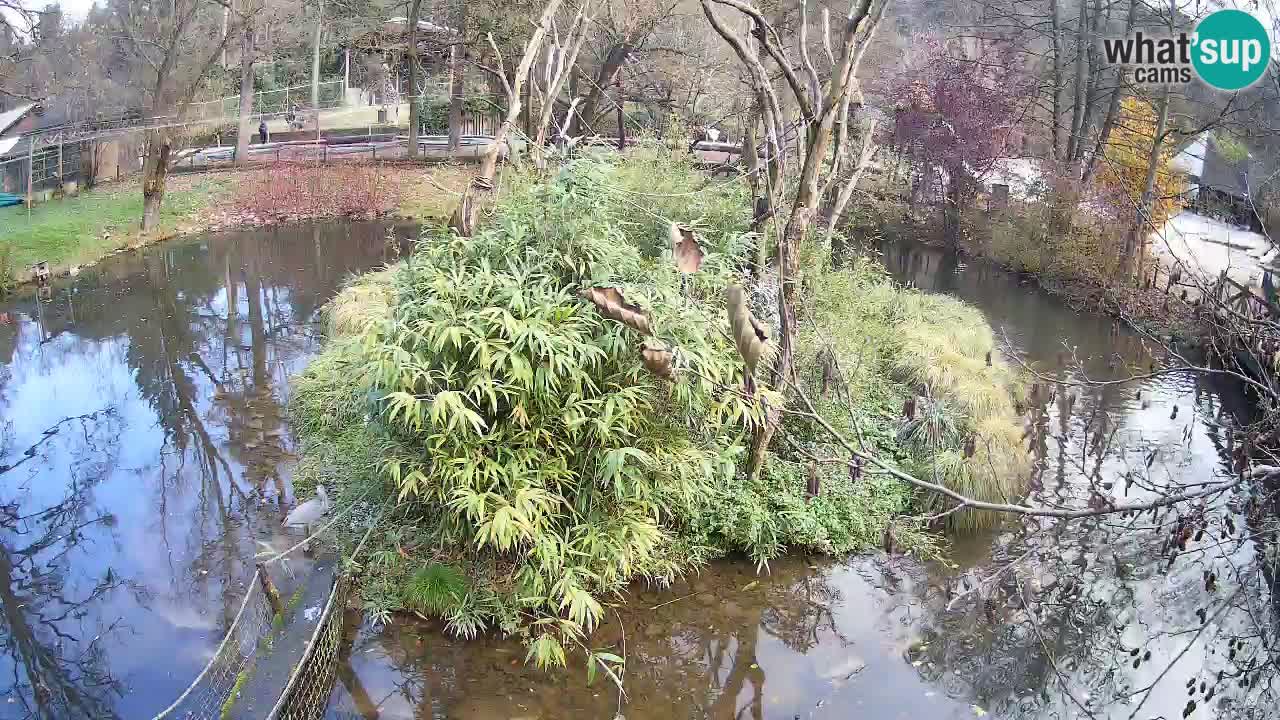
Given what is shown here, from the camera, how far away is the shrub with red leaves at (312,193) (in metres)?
18.0

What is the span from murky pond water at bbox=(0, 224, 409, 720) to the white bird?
0.34 m

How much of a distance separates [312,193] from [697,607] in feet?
49.1

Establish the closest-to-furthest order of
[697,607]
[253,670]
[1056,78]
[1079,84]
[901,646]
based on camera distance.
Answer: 1. [253,670]
2. [901,646]
3. [697,607]
4. [1079,84]
5. [1056,78]

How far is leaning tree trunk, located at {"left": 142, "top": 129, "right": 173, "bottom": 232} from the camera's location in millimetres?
14939

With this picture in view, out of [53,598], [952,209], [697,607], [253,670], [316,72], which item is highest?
[316,72]

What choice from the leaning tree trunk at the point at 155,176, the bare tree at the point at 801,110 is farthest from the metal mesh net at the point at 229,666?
the leaning tree trunk at the point at 155,176

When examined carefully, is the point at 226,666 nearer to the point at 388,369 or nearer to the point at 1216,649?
the point at 388,369

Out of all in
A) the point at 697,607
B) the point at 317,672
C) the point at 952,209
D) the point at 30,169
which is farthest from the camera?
the point at 952,209

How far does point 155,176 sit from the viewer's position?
15.2 meters

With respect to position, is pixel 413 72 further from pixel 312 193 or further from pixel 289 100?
pixel 289 100

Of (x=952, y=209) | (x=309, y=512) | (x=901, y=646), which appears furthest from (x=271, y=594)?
(x=952, y=209)

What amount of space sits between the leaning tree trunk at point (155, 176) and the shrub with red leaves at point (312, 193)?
2200 millimetres

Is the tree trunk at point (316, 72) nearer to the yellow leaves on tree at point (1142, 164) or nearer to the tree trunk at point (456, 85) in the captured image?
the tree trunk at point (456, 85)

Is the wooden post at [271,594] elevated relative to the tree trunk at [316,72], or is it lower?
lower
